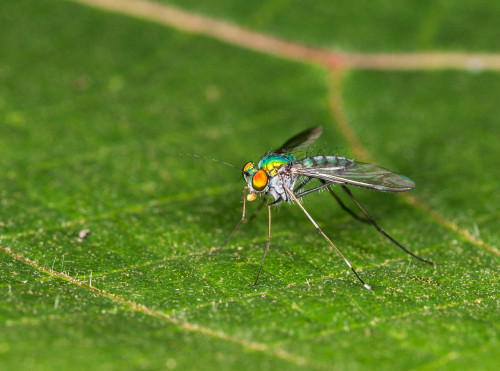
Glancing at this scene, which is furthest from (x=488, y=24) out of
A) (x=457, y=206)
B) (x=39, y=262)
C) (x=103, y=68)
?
(x=39, y=262)

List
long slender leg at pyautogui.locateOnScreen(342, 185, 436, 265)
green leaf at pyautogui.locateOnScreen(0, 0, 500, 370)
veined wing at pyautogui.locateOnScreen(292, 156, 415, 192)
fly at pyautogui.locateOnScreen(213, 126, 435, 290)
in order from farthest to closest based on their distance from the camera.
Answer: fly at pyautogui.locateOnScreen(213, 126, 435, 290), veined wing at pyautogui.locateOnScreen(292, 156, 415, 192), long slender leg at pyautogui.locateOnScreen(342, 185, 436, 265), green leaf at pyautogui.locateOnScreen(0, 0, 500, 370)

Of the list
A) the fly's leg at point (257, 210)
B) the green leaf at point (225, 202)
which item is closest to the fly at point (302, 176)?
the fly's leg at point (257, 210)

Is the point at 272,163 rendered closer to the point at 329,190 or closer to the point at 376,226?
the point at 329,190

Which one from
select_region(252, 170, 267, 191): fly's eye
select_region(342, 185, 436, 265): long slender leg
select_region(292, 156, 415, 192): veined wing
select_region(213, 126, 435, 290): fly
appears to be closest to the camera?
select_region(342, 185, 436, 265): long slender leg

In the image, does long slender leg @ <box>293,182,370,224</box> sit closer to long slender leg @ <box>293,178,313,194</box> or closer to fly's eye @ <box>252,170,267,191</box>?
long slender leg @ <box>293,178,313,194</box>

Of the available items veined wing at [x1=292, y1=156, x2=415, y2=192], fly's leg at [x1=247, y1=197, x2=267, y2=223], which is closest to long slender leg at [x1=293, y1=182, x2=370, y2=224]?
veined wing at [x1=292, y1=156, x2=415, y2=192]

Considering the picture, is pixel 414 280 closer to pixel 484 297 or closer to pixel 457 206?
pixel 484 297
